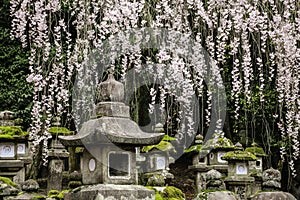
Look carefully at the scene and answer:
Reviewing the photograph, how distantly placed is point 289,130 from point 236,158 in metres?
1.49

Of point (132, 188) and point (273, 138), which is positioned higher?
point (273, 138)

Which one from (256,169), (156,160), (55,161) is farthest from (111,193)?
(256,169)

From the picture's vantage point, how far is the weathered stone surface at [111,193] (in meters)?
5.35

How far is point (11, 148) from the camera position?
7500 mm

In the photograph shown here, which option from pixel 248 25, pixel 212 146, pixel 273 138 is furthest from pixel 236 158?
pixel 273 138

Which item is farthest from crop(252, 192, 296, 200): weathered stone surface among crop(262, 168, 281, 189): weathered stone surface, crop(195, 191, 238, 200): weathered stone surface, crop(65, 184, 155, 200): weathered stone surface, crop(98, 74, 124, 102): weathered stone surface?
crop(98, 74, 124, 102): weathered stone surface

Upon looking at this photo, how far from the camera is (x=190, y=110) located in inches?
382

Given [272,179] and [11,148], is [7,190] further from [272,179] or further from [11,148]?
[272,179]

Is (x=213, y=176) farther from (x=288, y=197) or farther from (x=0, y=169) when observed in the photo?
(x=0, y=169)

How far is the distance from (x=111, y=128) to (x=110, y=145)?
191 millimetres

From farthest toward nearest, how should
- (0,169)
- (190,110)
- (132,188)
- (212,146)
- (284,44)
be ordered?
1. (190,110)
2. (212,146)
3. (284,44)
4. (0,169)
5. (132,188)

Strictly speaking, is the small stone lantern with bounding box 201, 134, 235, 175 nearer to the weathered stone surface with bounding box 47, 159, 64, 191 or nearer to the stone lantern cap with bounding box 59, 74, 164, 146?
the weathered stone surface with bounding box 47, 159, 64, 191

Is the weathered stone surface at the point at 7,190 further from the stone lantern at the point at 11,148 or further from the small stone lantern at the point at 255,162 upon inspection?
the small stone lantern at the point at 255,162

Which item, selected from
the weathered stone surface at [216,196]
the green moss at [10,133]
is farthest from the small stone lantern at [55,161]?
the weathered stone surface at [216,196]
